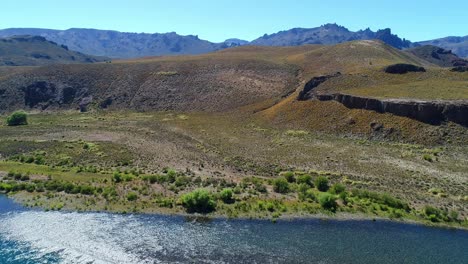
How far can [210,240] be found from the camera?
43719 mm

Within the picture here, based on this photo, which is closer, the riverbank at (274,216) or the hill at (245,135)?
the riverbank at (274,216)

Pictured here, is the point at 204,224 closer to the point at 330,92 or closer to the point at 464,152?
the point at 464,152

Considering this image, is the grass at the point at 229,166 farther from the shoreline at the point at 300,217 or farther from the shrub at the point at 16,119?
the shrub at the point at 16,119

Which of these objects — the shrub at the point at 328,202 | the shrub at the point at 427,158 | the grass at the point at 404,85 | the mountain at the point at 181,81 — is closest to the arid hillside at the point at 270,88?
the grass at the point at 404,85

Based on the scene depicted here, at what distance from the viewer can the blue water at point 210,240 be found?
131ft

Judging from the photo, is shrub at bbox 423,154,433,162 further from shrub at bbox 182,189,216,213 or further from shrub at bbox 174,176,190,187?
shrub at bbox 182,189,216,213

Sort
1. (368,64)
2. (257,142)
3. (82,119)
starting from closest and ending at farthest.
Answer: (257,142) < (82,119) < (368,64)

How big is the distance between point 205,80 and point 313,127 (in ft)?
210

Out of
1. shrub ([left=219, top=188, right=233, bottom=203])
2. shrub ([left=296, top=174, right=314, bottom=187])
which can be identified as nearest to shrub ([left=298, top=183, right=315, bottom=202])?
shrub ([left=296, top=174, right=314, bottom=187])

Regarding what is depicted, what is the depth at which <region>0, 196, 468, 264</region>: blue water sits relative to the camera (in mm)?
40031

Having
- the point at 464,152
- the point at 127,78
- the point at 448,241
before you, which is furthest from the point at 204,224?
the point at 127,78

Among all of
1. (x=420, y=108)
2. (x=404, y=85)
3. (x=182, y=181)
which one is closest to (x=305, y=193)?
(x=182, y=181)

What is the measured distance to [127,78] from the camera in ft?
534

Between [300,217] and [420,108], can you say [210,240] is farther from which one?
[420,108]
